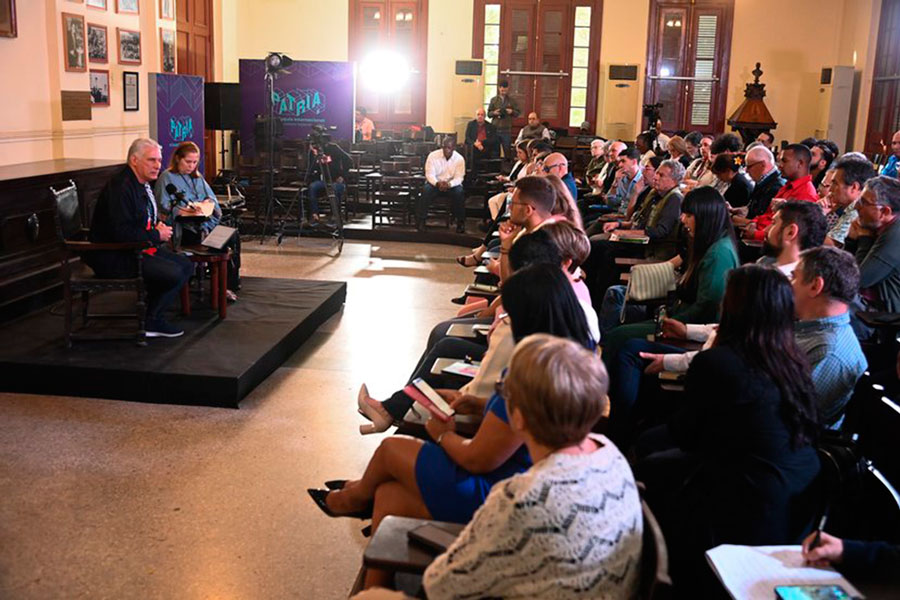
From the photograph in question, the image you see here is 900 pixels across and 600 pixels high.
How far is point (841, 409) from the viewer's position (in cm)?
300

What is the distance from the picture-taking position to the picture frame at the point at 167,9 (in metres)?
11.5

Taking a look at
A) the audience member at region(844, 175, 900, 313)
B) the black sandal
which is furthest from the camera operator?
the black sandal

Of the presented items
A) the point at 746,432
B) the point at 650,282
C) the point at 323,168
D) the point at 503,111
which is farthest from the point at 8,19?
the point at 503,111

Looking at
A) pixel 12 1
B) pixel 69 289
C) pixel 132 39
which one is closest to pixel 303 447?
pixel 69 289

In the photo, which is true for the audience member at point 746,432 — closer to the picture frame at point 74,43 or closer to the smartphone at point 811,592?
the smartphone at point 811,592

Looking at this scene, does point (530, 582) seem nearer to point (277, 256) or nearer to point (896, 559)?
point (896, 559)

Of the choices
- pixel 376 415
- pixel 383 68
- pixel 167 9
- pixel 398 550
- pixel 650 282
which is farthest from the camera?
pixel 383 68

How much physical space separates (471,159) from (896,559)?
39.0 feet

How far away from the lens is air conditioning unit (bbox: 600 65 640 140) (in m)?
15.0

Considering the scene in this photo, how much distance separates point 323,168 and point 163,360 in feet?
19.8

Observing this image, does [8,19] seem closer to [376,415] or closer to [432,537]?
[376,415]

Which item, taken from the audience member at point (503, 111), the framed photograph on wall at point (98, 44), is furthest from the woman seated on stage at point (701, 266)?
the audience member at point (503, 111)

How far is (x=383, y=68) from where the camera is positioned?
15289 mm

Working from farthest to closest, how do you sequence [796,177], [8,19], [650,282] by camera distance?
[8,19], [796,177], [650,282]
